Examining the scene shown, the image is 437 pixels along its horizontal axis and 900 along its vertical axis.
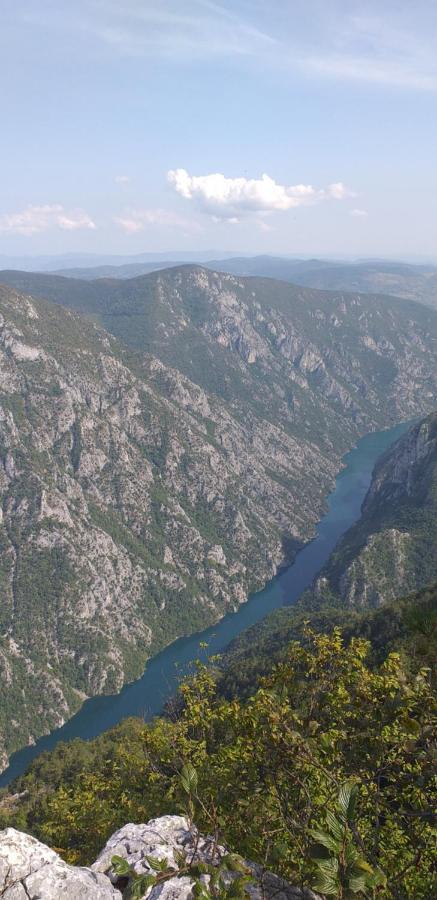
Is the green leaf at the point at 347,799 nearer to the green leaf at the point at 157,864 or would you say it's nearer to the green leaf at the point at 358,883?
the green leaf at the point at 358,883

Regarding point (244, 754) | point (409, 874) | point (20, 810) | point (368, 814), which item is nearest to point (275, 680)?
point (244, 754)

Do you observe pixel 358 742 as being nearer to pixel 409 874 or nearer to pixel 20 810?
pixel 409 874

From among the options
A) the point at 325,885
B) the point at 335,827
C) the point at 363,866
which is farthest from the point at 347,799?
the point at 325,885

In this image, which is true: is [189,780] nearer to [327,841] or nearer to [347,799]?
[327,841]

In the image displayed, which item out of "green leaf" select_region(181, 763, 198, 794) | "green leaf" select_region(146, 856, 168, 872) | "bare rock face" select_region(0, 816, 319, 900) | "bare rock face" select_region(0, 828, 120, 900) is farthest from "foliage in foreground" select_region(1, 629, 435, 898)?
"bare rock face" select_region(0, 828, 120, 900)

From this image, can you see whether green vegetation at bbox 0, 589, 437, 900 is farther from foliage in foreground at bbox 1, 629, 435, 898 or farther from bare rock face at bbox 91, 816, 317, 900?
bare rock face at bbox 91, 816, 317, 900

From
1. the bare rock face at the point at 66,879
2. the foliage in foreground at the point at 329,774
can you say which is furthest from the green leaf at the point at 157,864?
the bare rock face at the point at 66,879
